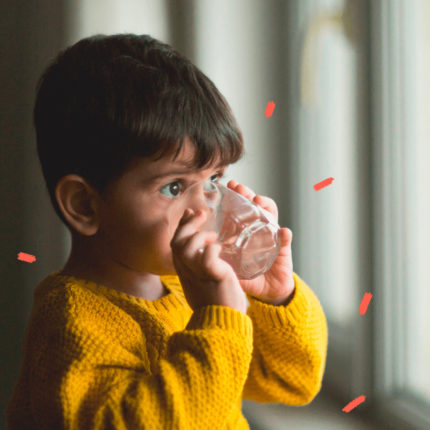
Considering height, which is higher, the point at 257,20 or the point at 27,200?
the point at 257,20

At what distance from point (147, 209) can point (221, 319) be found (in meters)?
0.16

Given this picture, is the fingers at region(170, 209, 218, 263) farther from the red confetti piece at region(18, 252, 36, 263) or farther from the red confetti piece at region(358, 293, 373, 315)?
the red confetti piece at region(18, 252, 36, 263)

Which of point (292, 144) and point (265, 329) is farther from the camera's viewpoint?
point (292, 144)

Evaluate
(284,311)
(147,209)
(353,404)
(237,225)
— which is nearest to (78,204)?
(147,209)

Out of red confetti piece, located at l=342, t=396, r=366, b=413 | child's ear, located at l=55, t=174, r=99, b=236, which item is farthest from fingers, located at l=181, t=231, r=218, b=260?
red confetti piece, located at l=342, t=396, r=366, b=413

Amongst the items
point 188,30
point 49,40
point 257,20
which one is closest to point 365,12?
point 257,20

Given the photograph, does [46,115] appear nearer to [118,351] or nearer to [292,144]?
[118,351]

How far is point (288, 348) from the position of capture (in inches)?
28.3

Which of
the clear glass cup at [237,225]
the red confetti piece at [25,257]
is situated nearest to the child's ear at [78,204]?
the clear glass cup at [237,225]

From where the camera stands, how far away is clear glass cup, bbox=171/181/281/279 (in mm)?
628

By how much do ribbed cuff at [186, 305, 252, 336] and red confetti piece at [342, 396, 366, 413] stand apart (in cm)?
43

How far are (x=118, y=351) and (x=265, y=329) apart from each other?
0.75ft

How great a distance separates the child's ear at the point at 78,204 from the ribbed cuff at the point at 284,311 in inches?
9.7

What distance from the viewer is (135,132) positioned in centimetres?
59
